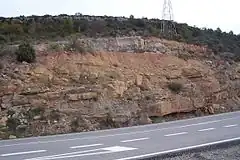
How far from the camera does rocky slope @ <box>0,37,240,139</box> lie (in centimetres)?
2150

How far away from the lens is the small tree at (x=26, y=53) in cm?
2406

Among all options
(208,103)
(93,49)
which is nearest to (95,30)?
(93,49)

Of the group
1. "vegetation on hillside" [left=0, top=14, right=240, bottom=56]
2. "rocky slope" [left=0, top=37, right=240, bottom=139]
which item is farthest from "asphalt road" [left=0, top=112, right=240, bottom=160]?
"vegetation on hillside" [left=0, top=14, right=240, bottom=56]

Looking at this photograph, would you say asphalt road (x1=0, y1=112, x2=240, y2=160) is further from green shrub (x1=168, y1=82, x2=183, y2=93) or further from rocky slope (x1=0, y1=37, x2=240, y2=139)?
green shrub (x1=168, y1=82, x2=183, y2=93)

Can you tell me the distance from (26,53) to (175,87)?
→ 9067 mm

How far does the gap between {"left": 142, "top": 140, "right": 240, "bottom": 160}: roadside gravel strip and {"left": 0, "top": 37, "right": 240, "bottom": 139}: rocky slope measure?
11.4 metres

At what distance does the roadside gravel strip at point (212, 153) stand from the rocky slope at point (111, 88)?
11357mm

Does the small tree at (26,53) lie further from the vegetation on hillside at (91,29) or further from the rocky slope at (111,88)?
the vegetation on hillside at (91,29)

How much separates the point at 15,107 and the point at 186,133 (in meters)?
8.24

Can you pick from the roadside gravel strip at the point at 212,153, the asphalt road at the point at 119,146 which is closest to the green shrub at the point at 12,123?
the asphalt road at the point at 119,146

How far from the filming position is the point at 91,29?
3278 cm

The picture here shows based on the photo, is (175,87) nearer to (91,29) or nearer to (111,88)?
(111,88)

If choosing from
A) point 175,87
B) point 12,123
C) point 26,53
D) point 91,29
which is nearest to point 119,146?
point 12,123

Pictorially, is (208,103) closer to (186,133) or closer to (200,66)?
(200,66)
